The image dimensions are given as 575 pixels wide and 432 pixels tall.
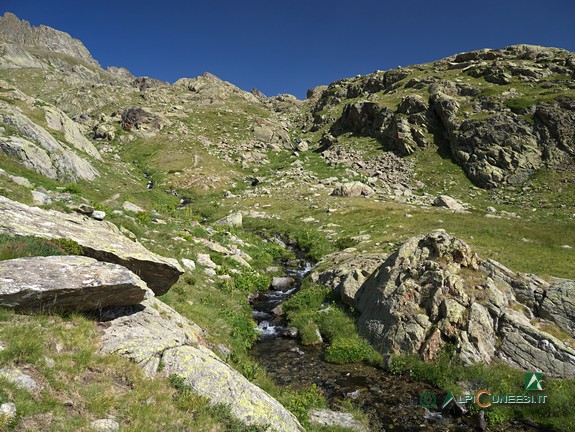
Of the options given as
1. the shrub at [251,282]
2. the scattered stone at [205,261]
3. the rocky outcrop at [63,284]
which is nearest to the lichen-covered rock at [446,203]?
the shrub at [251,282]

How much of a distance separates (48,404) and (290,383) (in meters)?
10.6

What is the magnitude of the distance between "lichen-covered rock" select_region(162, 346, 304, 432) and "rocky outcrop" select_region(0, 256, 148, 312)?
96.8 inches

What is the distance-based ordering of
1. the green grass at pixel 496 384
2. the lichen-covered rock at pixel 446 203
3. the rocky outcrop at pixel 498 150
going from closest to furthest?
the green grass at pixel 496 384
the lichen-covered rock at pixel 446 203
the rocky outcrop at pixel 498 150

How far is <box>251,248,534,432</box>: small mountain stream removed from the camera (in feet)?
40.6

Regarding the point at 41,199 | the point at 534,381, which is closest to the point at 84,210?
the point at 41,199

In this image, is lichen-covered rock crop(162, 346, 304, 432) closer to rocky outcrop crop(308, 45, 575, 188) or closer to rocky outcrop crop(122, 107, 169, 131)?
rocky outcrop crop(308, 45, 575, 188)

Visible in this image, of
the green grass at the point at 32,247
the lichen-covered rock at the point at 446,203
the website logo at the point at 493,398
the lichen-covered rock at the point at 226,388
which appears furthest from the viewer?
the lichen-covered rock at the point at 446,203

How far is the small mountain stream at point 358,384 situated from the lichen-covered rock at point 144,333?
6.04 m

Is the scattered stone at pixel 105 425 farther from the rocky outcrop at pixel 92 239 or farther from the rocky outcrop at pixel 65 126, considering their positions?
the rocky outcrop at pixel 65 126

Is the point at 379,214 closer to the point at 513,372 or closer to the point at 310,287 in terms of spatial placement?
the point at 310,287

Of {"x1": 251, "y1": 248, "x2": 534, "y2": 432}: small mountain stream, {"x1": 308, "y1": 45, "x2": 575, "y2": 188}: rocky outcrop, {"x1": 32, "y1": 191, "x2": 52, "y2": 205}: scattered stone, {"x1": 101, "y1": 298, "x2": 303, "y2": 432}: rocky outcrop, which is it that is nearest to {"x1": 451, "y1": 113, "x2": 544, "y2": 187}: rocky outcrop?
{"x1": 308, "y1": 45, "x2": 575, "y2": 188}: rocky outcrop

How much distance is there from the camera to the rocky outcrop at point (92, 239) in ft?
37.4

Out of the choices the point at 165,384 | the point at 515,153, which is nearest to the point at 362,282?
the point at 165,384

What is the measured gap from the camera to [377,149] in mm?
87312
